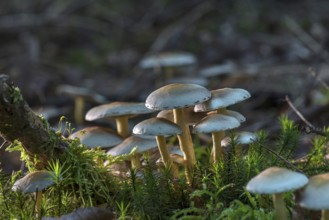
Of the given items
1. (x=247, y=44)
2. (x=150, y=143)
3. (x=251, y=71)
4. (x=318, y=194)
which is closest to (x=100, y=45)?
(x=247, y=44)

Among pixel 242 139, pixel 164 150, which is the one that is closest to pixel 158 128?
pixel 164 150

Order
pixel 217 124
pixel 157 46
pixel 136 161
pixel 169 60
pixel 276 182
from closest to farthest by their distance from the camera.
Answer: pixel 276 182 → pixel 217 124 → pixel 136 161 → pixel 169 60 → pixel 157 46

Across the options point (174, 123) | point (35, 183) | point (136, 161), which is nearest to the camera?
point (35, 183)

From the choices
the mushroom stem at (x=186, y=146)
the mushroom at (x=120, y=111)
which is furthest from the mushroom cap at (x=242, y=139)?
the mushroom at (x=120, y=111)

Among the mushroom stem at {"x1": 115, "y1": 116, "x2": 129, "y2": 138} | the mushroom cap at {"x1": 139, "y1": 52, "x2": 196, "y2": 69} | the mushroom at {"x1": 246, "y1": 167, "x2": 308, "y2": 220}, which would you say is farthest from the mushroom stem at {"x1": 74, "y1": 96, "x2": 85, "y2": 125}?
the mushroom at {"x1": 246, "y1": 167, "x2": 308, "y2": 220}

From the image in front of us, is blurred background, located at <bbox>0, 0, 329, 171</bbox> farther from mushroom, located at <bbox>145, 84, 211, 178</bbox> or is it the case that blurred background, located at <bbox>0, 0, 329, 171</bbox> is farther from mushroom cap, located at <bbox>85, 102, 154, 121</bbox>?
mushroom, located at <bbox>145, 84, 211, 178</bbox>

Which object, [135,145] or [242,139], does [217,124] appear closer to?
[242,139]

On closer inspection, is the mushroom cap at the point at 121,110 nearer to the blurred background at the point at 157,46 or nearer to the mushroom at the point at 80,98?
the mushroom at the point at 80,98
